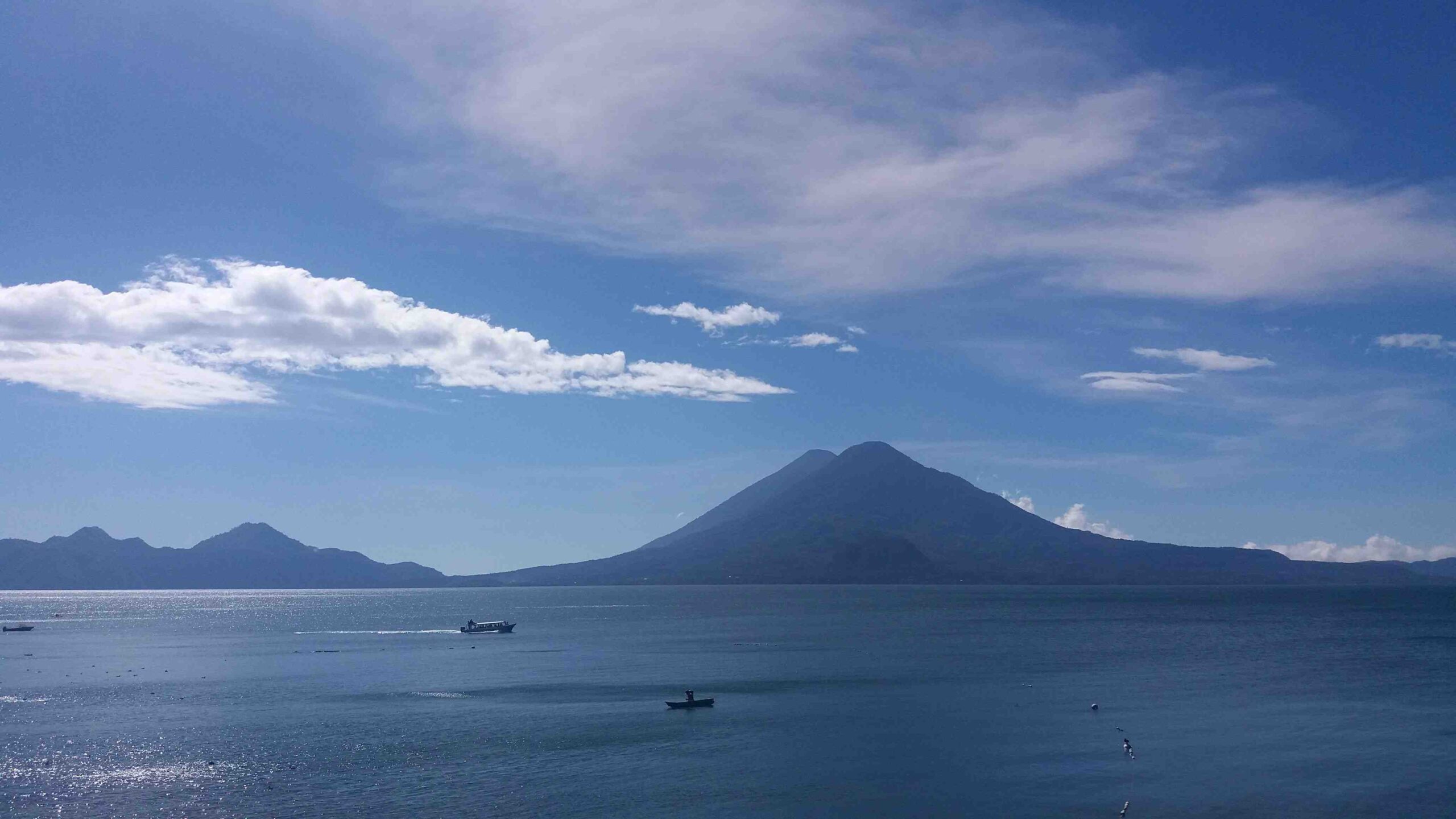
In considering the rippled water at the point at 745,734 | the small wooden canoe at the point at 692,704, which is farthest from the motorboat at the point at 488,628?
the small wooden canoe at the point at 692,704

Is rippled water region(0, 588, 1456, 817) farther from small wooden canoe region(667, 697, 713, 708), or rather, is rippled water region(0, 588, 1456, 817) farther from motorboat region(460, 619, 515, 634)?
motorboat region(460, 619, 515, 634)

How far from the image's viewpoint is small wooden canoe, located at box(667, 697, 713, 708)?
261 ft

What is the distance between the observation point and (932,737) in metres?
66.4

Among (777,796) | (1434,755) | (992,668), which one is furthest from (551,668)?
(1434,755)

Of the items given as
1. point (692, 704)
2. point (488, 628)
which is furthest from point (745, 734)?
point (488, 628)

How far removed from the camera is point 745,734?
69000 millimetres

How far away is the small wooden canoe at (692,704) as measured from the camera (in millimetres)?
79438

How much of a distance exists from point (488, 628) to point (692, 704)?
10850 centimetres

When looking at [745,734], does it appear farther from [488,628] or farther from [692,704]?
[488,628]

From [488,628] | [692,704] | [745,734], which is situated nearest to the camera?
[745,734]

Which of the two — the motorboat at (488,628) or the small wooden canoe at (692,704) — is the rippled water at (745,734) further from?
the motorboat at (488,628)

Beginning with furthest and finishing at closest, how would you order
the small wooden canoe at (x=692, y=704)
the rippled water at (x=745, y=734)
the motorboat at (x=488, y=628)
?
1. the motorboat at (x=488, y=628)
2. the small wooden canoe at (x=692, y=704)
3. the rippled water at (x=745, y=734)

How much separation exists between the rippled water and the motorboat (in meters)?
47.4

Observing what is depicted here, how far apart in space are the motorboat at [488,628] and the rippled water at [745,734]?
47.4m
